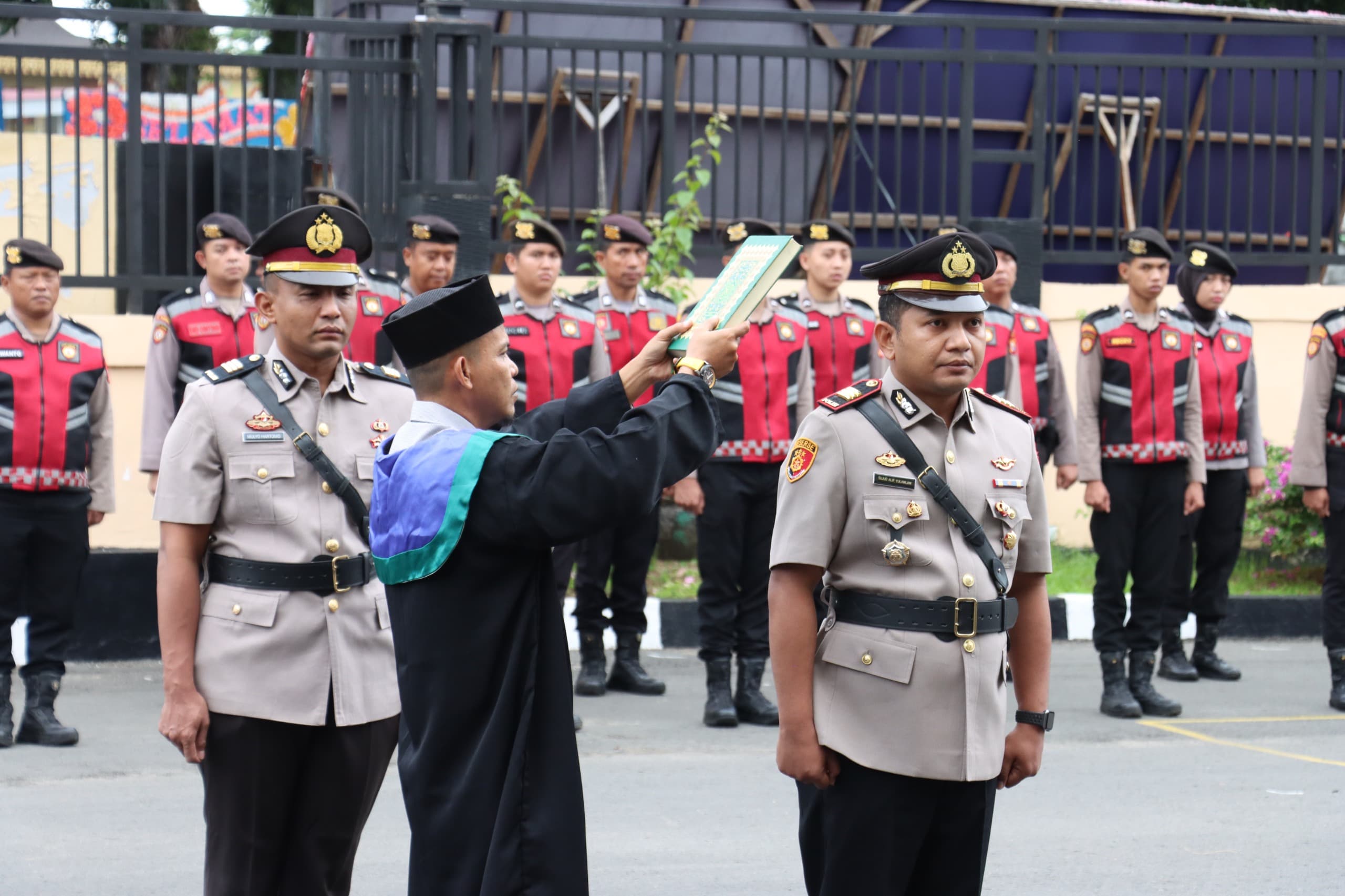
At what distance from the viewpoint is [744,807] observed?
599cm

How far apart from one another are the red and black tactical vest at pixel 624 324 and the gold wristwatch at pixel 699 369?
545 centimetres

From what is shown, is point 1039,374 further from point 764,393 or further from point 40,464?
point 40,464

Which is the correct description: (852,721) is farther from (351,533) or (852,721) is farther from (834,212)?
(834,212)

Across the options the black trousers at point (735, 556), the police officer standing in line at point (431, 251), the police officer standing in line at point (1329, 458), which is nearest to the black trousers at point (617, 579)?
the black trousers at point (735, 556)

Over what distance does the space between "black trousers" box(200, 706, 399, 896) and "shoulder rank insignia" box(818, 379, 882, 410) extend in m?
1.36

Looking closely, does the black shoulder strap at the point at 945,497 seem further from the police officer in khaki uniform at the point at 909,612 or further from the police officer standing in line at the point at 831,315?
the police officer standing in line at the point at 831,315

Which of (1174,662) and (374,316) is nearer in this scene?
(374,316)

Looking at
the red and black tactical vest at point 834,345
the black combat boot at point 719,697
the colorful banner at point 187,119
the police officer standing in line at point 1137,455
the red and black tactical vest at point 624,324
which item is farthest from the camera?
the colorful banner at point 187,119

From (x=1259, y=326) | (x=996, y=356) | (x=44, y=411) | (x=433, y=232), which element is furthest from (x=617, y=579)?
(x=1259, y=326)

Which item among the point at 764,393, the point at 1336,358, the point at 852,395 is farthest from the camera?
the point at 1336,358

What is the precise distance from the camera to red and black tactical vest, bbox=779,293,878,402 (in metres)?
8.16

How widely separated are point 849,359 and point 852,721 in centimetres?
485

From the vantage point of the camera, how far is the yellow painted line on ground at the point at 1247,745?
6.81 metres

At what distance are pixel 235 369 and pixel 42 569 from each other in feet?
12.1
